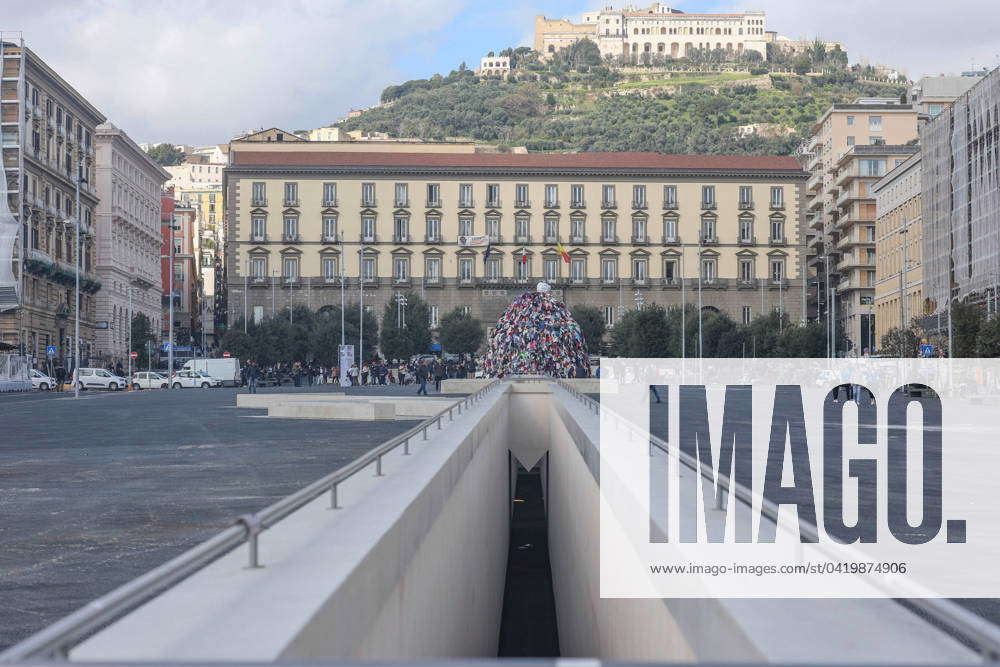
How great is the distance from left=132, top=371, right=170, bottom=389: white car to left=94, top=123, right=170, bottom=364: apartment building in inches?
229

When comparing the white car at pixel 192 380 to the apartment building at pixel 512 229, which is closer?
the white car at pixel 192 380

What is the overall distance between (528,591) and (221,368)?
192ft

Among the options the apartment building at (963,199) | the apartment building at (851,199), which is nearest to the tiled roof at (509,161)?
the apartment building at (851,199)

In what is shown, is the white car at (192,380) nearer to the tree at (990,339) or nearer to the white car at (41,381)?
the white car at (41,381)

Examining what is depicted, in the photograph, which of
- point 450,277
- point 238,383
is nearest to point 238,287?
point 450,277

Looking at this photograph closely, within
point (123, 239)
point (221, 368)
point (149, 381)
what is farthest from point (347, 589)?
point (123, 239)

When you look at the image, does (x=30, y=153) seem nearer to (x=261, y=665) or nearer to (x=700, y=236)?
(x=700, y=236)

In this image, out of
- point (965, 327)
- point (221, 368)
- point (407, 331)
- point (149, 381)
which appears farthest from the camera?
point (407, 331)

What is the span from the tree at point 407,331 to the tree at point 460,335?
116 centimetres

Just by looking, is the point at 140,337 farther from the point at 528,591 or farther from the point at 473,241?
the point at 528,591

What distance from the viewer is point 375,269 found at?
337 ft

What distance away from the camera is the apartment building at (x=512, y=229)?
334ft

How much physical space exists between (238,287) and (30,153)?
3631 cm

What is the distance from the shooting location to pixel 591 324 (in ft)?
313
